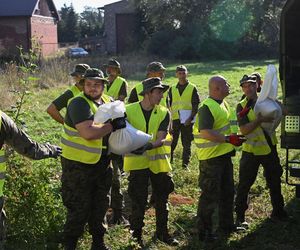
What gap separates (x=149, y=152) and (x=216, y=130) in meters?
0.78

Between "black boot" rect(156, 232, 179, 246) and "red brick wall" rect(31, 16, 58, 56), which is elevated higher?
"red brick wall" rect(31, 16, 58, 56)

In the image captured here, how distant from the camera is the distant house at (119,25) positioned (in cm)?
5344

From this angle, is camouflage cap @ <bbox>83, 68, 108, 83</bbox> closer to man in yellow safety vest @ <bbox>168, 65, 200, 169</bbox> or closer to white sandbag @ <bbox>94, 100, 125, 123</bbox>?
white sandbag @ <bbox>94, 100, 125, 123</bbox>

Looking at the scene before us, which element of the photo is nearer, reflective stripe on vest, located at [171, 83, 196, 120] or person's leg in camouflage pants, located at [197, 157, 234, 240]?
person's leg in camouflage pants, located at [197, 157, 234, 240]

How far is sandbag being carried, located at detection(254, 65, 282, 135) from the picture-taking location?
18.2 ft

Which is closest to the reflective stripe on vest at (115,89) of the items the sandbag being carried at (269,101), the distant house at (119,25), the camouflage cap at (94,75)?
the sandbag being carried at (269,101)

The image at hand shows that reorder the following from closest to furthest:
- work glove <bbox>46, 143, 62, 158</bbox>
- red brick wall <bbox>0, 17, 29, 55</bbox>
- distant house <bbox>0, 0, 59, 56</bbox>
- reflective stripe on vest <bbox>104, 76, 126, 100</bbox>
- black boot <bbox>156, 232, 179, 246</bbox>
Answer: work glove <bbox>46, 143, 62, 158</bbox>, black boot <bbox>156, 232, 179, 246</bbox>, reflective stripe on vest <bbox>104, 76, 126, 100</bbox>, distant house <bbox>0, 0, 59, 56</bbox>, red brick wall <bbox>0, 17, 29, 55</bbox>

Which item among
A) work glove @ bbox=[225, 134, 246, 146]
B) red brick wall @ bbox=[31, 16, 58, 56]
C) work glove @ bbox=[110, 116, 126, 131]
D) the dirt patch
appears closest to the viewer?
work glove @ bbox=[110, 116, 126, 131]

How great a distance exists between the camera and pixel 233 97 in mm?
17688

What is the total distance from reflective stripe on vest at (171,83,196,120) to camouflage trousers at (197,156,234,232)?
10.0 ft

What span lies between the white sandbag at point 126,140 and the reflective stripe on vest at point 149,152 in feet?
1.14

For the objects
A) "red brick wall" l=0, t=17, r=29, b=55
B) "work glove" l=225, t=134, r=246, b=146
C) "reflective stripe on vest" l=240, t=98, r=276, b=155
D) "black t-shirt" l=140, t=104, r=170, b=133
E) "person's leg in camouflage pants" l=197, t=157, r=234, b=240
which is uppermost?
"red brick wall" l=0, t=17, r=29, b=55

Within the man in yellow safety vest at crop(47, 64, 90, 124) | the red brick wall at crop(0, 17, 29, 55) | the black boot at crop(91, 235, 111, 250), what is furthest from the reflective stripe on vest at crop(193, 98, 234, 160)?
the red brick wall at crop(0, 17, 29, 55)

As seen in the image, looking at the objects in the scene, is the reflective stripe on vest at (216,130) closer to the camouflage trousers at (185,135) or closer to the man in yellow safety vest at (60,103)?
the man in yellow safety vest at (60,103)
